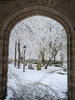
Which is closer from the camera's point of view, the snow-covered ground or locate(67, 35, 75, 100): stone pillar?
locate(67, 35, 75, 100): stone pillar

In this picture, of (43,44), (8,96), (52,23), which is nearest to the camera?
(8,96)

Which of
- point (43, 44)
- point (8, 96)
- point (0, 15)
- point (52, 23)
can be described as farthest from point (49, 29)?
point (8, 96)

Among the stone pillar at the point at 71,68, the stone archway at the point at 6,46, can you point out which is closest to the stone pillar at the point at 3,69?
the stone archway at the point at 6,46

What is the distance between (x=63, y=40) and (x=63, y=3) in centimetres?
853

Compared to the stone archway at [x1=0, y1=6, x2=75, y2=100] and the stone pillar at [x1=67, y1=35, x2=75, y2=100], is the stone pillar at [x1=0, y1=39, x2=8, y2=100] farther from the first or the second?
the stone pillar at [x1=67, y1=35, x2=75, y2=100]

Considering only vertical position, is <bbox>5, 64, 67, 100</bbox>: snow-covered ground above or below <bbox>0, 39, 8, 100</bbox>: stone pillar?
below

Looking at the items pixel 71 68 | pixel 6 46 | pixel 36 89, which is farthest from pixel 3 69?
pixel 71 68

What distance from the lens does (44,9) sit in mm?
4145

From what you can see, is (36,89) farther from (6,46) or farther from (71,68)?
(6,46)

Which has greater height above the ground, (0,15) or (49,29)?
(49,29)

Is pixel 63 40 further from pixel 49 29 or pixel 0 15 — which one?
pixel 0 15

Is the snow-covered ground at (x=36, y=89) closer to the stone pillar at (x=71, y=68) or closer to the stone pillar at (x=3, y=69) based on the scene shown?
the stone pillar at (x=3, y=69)

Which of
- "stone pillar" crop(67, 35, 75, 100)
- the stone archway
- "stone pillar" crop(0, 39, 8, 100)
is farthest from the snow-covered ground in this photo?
the stone archway

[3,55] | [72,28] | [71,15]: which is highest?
[71,15]
